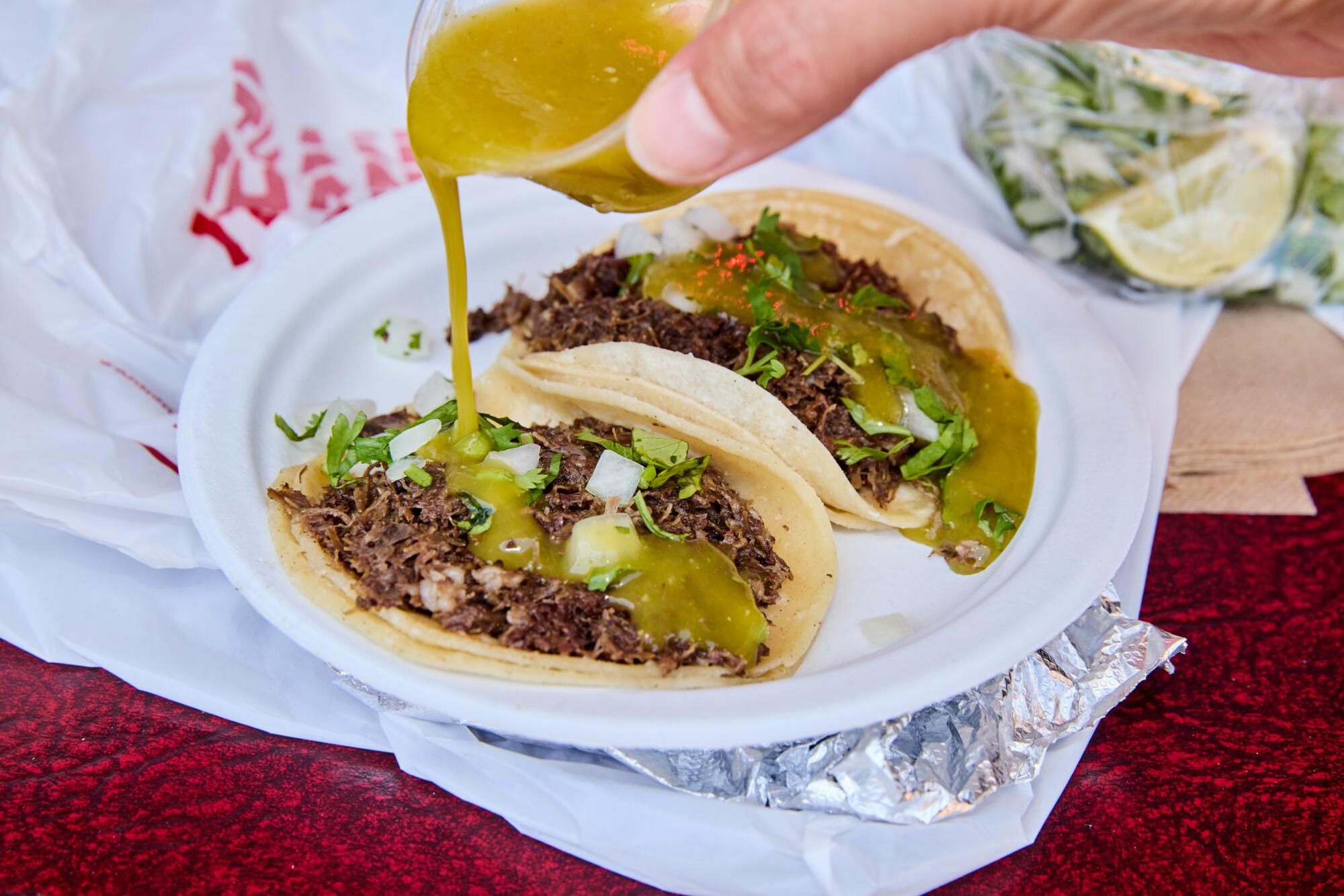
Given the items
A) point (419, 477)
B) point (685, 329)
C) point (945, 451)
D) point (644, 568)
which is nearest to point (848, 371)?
point (945, 451)

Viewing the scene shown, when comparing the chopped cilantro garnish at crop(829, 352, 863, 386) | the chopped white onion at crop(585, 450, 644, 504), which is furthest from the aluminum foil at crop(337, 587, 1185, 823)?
the chopped cilantro garnish at crop(829, 352, 863, 386)

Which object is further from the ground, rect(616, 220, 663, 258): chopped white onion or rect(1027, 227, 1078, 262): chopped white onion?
rect(616, 220, 663, 258): chopped white onion

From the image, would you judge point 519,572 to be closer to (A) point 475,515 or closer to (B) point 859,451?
(A) point 475,515

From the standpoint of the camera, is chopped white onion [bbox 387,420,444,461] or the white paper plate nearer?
the white paper plate

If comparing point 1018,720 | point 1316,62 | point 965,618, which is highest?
point 1316,62

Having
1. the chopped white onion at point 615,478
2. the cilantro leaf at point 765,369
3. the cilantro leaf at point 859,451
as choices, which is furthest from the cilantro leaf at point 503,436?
the cilantro leaf at point 859,451

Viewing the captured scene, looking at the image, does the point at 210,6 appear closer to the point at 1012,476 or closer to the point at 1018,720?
the point at 1012,476

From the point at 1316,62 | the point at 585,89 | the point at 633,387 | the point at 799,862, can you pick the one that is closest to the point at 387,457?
the point at 633,387

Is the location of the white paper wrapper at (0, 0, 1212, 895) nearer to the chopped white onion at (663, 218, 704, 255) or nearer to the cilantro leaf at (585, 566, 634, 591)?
the cilantro leaf at (585, 566, 634, 591)
